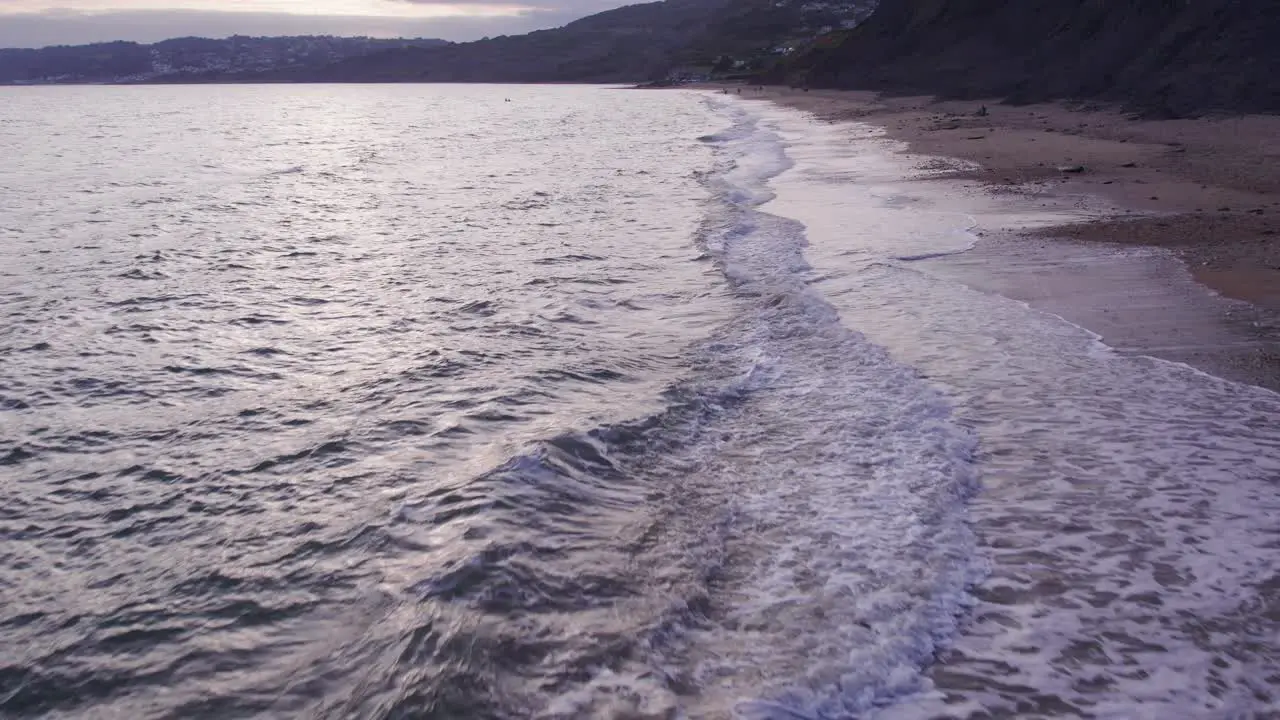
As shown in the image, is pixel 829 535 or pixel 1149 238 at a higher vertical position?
pixel 1149 238

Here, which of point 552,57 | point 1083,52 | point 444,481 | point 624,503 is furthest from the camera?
point 552,57

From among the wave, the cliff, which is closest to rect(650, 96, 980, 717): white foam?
the wave

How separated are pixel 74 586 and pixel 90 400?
3573 mm

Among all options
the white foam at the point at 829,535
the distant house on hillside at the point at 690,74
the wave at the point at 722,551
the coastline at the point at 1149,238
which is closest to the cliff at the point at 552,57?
the distant house on hillside at the point at 690,74

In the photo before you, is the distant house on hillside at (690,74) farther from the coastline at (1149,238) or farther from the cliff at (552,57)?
the coastline at (1149,238)

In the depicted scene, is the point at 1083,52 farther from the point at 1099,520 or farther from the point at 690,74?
the point at 690,74

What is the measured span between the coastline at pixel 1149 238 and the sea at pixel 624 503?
0.64 m

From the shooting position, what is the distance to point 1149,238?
11914 millimetres

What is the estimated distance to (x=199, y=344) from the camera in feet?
31.0

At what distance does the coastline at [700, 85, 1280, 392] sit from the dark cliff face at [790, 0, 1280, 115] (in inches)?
188

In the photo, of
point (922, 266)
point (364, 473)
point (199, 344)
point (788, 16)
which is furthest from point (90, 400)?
point (788, 16)

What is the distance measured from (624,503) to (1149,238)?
1008 centimetres

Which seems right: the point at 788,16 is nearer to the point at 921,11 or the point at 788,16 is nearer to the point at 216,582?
the point at 921,11

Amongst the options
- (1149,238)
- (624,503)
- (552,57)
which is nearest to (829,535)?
(624,503)
